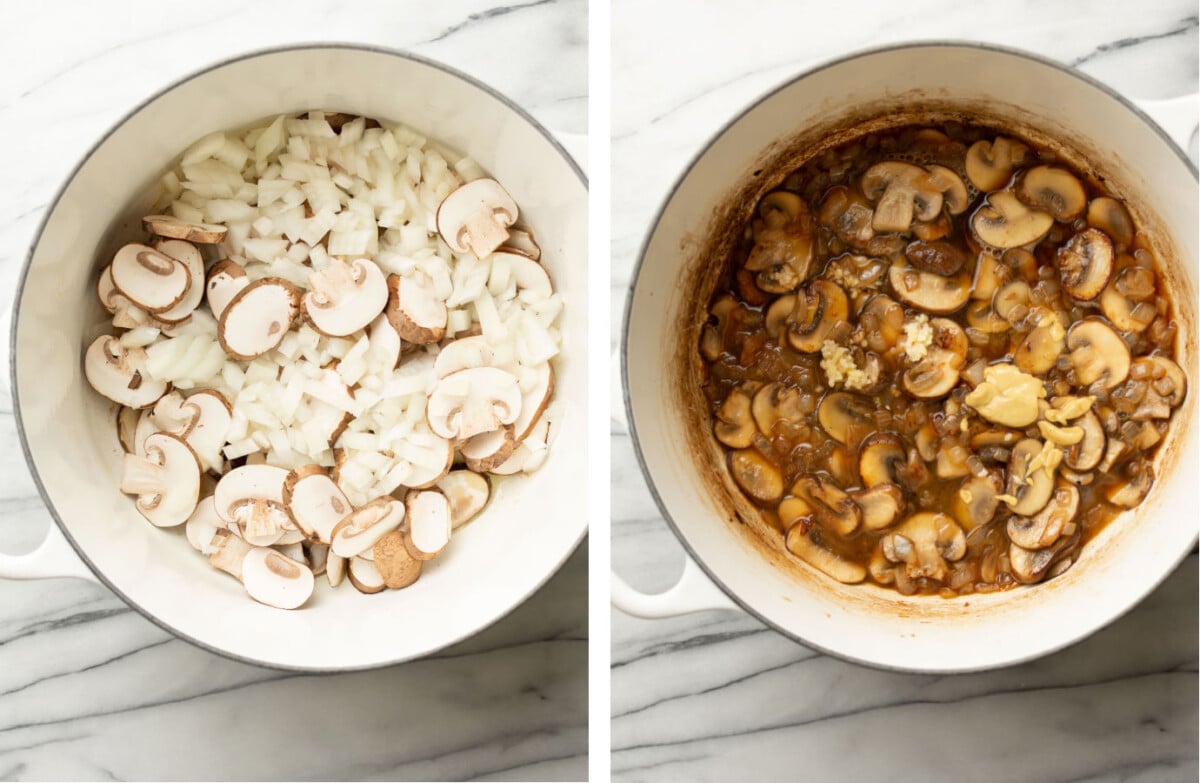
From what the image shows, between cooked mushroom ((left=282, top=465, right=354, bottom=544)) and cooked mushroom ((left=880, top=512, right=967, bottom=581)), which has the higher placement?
cooked mushroom ((left=282, top=465, right=354, bottom=544))

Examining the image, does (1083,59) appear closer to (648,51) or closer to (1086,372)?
(1086,372)

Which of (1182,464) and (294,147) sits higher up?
(294,147)

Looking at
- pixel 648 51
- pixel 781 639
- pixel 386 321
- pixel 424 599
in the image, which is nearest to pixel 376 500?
pixel 424 599

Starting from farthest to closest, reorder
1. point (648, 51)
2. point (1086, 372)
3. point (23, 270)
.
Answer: point (648, 51), point (1086, 372), point (23, 270)

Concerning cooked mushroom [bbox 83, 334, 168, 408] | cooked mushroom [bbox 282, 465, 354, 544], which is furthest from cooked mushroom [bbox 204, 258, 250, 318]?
cooked mushroom [bbox 282, 465, 354, 544]


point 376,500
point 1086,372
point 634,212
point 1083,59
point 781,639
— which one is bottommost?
point 781,639

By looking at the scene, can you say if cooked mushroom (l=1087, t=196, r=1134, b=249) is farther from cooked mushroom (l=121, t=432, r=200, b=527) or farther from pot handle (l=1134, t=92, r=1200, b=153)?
cooked mushroom (l=121, t=432, r=200, b=527)

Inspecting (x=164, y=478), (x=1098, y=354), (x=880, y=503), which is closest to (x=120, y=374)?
(x=164, y=478)

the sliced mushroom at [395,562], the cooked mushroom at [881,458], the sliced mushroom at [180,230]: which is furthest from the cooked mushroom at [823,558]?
the sliced mushroom at [180,230]
